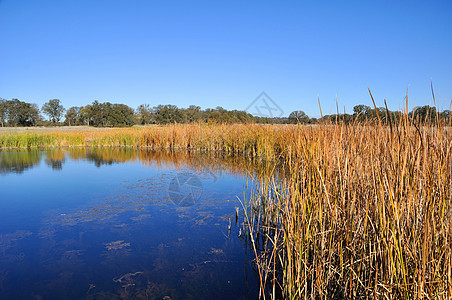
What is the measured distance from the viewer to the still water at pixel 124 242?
243cm

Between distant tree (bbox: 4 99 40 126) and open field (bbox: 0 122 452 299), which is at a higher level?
distant tree (bbox: 4 99 40 126)

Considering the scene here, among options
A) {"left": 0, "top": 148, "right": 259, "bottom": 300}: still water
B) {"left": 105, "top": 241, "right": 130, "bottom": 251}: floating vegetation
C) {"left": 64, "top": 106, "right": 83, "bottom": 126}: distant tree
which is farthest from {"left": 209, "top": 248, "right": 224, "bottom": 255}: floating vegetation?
{"left": 64, "top": 106, "right": 83, "bottom": 126}: distant tree

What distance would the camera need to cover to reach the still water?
2430 mm

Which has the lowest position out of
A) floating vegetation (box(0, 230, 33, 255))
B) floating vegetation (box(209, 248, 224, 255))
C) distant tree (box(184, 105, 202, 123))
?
floating vegetation (box(209, 248, 224, 255))

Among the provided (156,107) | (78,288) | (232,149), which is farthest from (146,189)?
(156,107)

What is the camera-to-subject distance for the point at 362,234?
5.58 ft

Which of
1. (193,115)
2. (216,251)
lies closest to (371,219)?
(216,251)

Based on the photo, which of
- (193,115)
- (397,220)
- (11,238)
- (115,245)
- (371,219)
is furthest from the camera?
(193,115)

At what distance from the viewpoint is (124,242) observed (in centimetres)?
331

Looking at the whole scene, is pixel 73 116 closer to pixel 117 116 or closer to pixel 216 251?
pixel 117 116

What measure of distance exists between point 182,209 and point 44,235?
6.41 feet

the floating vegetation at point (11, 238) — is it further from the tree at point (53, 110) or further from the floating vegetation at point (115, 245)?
the tree at point (53, 110)

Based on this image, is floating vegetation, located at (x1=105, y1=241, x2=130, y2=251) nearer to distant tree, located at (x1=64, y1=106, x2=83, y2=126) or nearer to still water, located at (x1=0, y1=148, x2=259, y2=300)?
still water, located at (x1=0, y1=148, x2=259, y2=300)

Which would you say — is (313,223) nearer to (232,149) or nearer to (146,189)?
(146,189)
